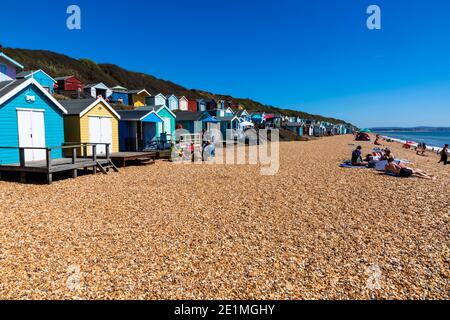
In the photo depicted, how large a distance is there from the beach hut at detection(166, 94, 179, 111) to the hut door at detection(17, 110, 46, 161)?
3711 centimetres

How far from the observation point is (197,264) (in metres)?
4.84

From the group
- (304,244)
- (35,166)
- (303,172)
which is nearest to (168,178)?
(35,166)

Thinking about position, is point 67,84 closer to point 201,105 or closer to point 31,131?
point 201,105

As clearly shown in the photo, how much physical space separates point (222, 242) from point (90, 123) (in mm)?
13084

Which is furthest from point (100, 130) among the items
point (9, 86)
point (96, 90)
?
point (96, 90)

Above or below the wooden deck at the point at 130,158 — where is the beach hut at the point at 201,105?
above

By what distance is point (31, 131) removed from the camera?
12914mm

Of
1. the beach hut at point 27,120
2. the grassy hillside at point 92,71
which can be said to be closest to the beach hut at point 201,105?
the grassy hillside at point 92,71

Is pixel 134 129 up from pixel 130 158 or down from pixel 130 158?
up

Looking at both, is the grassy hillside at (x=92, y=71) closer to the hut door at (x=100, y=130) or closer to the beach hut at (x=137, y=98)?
the beach hut at (x=137, y=98)

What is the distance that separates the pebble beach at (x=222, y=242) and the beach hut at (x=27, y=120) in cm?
251

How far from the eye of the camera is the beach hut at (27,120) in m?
11.9
